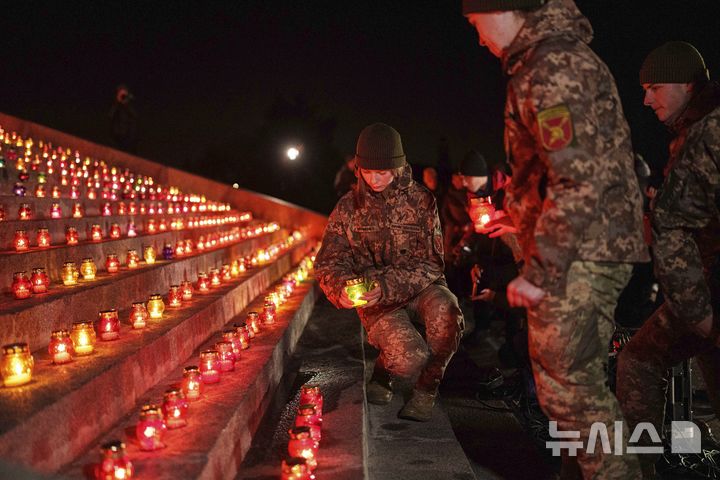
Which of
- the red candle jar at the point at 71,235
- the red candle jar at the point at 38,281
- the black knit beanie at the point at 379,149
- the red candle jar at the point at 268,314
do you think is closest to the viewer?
→ the red candle jar at the point at 38,281

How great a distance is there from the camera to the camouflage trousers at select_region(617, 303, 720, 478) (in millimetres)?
3656

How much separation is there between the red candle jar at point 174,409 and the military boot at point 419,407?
172 cm

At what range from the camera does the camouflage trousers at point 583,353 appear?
2.82 m

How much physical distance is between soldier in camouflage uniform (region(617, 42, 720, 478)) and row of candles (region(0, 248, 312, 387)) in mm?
2428

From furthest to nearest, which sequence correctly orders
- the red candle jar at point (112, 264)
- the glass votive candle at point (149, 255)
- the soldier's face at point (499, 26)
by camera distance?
the glass votive candle at point (149, 255) < the red candle jar at point (112, 264) < the soldier's face at point (499, 26)

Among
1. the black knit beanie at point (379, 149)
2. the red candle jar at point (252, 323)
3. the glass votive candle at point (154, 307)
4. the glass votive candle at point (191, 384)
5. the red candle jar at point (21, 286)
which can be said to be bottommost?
the glass votive candle at point (191, 384)

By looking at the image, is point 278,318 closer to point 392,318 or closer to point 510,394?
point 392,318

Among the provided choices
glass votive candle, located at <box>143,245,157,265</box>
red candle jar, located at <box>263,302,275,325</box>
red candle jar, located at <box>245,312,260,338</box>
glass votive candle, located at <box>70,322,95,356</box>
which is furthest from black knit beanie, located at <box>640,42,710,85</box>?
glass votive candle, located at <box>143,245,157,265</box>

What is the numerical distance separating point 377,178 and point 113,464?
110 inches

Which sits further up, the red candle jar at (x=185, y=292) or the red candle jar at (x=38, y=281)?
the red candle jar at (x=38, y=281)

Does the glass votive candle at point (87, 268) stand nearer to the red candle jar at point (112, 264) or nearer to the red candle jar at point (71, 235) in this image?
the red candle jar at point (112, 264)

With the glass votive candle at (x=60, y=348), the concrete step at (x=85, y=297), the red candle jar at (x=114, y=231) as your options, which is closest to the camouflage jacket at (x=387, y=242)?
the concrete step at (x=85, y=297)

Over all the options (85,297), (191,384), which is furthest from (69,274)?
(191,384)

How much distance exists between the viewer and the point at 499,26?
9.73 ft
